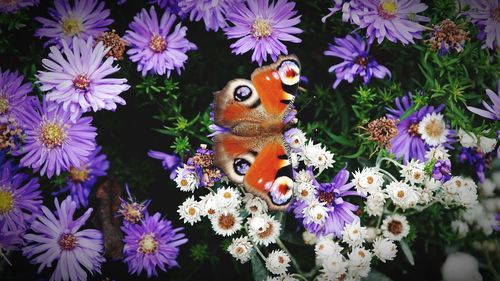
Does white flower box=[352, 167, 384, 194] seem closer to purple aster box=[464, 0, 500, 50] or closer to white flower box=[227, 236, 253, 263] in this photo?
white flower box=[227, 236, 253, 263]

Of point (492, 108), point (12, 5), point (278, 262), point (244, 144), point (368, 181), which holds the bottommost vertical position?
point (278, 262)

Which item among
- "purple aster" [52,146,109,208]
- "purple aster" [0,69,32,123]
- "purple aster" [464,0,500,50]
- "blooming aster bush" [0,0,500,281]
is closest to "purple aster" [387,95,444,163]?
"blooming aster bush" [0,0,500,281]

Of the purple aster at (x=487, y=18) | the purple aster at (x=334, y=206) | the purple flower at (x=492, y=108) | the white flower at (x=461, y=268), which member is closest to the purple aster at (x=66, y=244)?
the purple aster at (x=334, y=206)

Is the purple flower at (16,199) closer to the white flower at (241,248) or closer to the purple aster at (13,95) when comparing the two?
the purple aster at (13,95)

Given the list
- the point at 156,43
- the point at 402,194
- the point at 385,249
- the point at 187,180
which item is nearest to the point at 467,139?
the point at 402,194

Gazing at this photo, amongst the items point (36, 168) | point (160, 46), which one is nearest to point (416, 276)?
point (160, 46)

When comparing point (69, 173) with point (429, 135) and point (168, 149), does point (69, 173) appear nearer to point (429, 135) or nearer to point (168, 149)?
point (168, 149)

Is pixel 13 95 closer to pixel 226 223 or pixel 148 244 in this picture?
pixel 148 244
